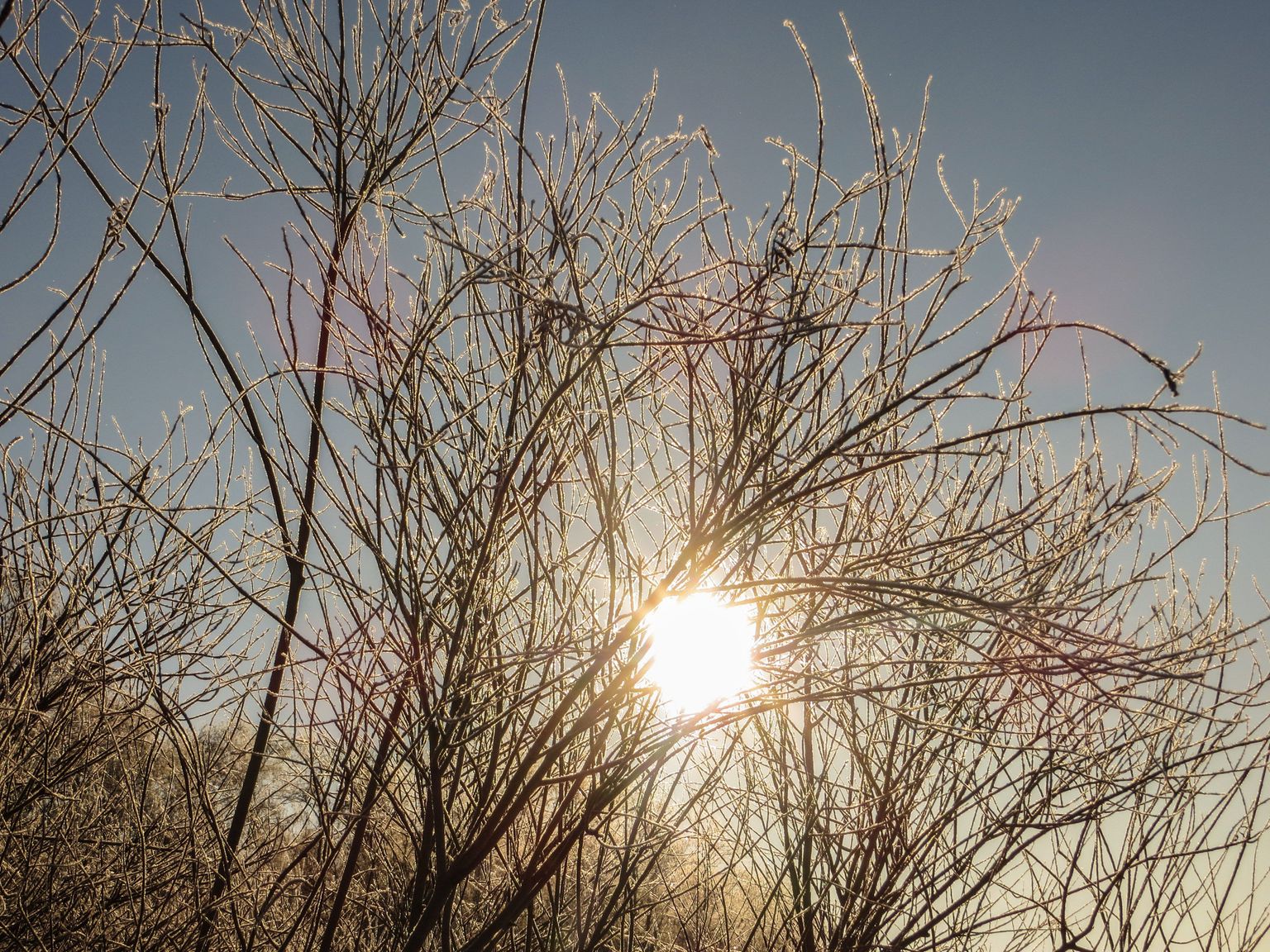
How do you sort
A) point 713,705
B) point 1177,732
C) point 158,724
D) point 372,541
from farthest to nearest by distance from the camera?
point 1177,732 < point 158,724 < point 372,541 < point 713,705

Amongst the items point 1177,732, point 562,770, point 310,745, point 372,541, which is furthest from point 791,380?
point 1177,732

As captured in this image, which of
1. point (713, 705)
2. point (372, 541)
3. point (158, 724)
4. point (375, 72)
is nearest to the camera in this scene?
point (713, 705)

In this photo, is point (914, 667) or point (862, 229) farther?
point (914, 667)

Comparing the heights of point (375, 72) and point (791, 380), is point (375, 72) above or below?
above

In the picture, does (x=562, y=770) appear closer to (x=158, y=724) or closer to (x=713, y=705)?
(x=713, y=705)

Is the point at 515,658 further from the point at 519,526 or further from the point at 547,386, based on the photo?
the point at 547,386

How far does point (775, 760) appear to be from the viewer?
7.88ft

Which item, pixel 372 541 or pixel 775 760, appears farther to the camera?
pixel 775 760

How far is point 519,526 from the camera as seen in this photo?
5.36 feet

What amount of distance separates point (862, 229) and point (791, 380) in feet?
2.08

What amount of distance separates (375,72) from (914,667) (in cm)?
206

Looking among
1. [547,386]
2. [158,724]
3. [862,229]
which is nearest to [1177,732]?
[862,229]

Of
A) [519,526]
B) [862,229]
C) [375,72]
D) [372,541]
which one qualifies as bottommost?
[372,541]

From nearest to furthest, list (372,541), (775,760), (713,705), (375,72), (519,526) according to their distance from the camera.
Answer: (713,705) → (372,541) → (519,526) → (375,72) → (775,760)
